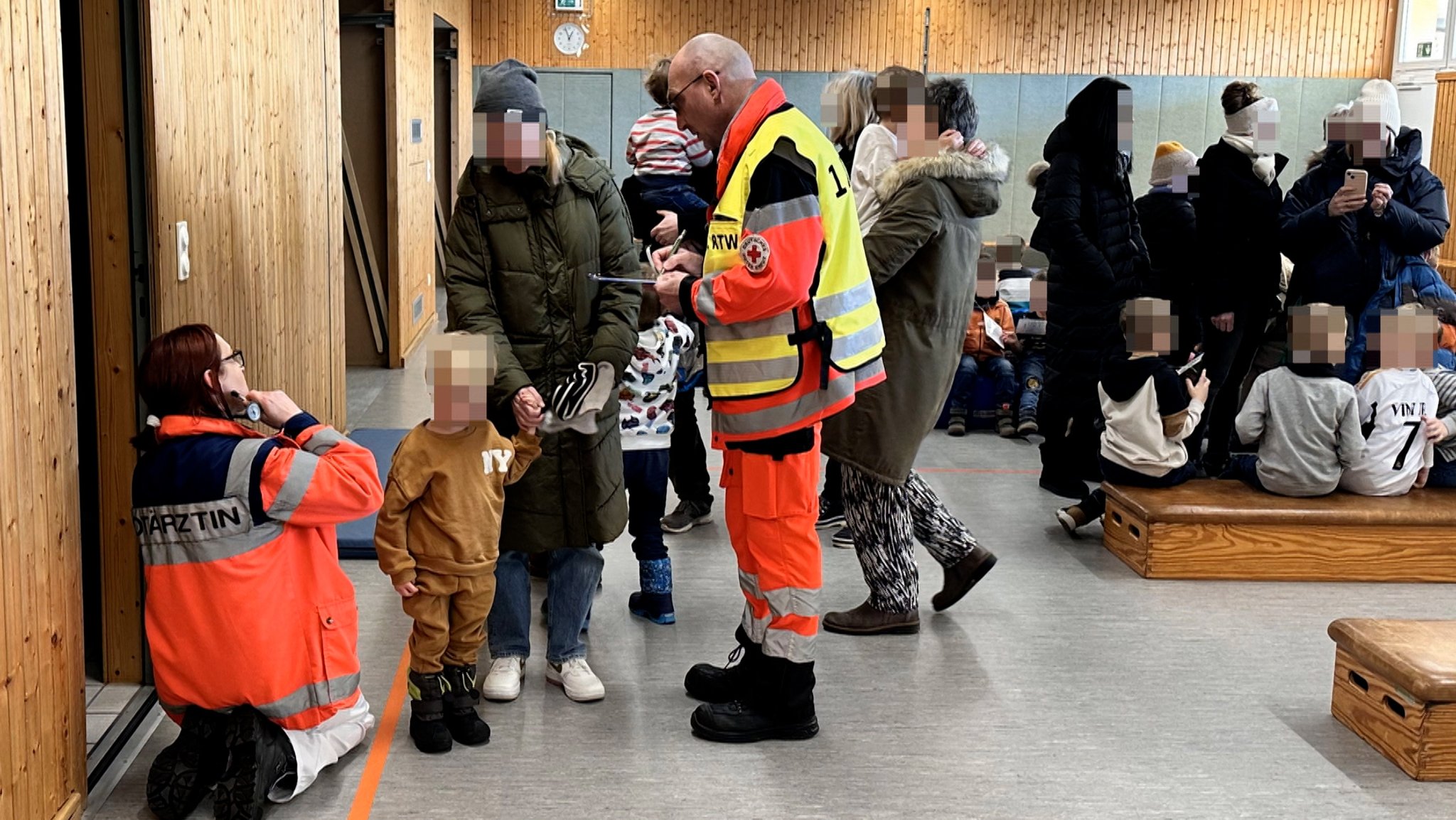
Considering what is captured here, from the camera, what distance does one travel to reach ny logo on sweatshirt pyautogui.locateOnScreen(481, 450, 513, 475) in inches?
123

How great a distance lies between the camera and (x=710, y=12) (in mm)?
12898

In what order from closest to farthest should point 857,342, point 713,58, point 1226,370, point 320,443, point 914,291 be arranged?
point 320,443, point 713,58, point 857,342, point 914,291, point 1226,370

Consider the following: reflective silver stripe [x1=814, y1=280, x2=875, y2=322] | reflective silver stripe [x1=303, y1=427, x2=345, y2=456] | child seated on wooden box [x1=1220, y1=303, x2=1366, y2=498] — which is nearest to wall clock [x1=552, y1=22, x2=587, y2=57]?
child seated on wooden box [x1=1220, y1=303, x2=1366, y2=498]

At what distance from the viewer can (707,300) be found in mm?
3008

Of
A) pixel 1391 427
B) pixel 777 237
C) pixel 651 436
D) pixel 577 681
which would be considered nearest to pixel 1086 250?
pixel 1391 427

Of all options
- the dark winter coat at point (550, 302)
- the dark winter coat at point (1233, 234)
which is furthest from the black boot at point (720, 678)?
the dark winter coat at point (1233, 234)

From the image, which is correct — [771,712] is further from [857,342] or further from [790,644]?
[857,342]

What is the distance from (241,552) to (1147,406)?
3.29 m

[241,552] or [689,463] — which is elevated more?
[241,552]

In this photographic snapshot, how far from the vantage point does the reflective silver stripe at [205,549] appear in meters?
2.74

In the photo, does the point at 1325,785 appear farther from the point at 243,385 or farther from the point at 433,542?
the point at 243,385

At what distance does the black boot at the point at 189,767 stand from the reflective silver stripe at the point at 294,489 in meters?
0.47

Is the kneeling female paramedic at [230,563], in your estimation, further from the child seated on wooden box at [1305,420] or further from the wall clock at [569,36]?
the wall clock at [569,36]

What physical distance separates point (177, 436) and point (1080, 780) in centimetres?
214
